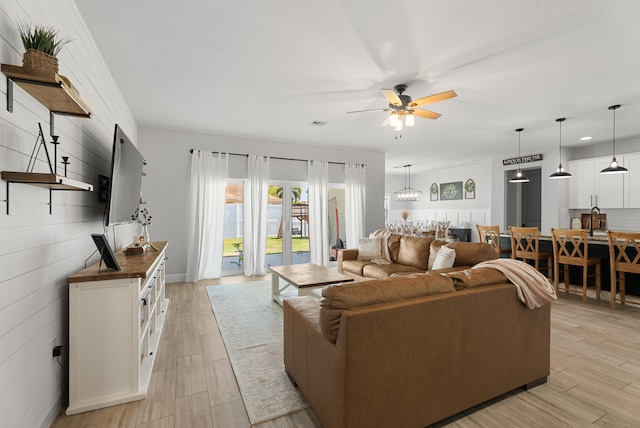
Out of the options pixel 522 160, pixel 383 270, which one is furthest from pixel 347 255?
pixel 522 160

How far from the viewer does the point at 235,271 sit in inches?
236

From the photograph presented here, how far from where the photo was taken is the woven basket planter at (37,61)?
1.47 metres

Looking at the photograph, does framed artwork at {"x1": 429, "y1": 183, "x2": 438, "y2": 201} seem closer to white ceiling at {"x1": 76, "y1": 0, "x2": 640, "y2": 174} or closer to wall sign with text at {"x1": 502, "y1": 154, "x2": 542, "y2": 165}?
wall sign with text at {"x1": 502, "y1": 154, "x2": 542, "y2": 165}

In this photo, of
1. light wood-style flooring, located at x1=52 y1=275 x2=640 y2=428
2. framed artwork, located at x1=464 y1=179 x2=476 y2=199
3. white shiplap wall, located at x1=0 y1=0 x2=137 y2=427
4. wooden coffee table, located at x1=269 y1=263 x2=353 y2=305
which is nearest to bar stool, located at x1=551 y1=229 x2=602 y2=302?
light wood-style flooring, located at x1=52 y1=275 x2=640 y2=428

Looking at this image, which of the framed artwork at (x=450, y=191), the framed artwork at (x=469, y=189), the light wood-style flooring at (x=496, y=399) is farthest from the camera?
the framed artwork at (x=450, y=191)

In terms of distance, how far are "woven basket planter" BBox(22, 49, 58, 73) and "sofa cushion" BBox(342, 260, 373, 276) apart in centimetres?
395

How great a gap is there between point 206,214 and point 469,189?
→ 7721mm

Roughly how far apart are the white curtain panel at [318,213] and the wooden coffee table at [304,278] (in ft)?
6.92

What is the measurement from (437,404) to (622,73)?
12.9 feet

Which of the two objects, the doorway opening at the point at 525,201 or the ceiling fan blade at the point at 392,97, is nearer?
the ceiling fan blade at the point at 392,97

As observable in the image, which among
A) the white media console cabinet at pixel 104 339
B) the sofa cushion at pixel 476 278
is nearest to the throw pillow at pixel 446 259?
the sofa cushion at pixel 476 278

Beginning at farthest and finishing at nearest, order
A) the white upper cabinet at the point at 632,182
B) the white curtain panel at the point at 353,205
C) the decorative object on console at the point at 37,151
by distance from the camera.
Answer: the white curtain panel at the point at 353,205 → the white upper cabinet at the point at 632,182 → the decorative object on console at the point at 37,151

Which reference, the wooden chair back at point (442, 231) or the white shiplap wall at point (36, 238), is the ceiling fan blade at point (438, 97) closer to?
the white shiplap wall at point (36, 238)

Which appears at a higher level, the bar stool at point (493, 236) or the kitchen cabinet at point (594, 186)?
the kitchen cabinet at point (594, 186)
